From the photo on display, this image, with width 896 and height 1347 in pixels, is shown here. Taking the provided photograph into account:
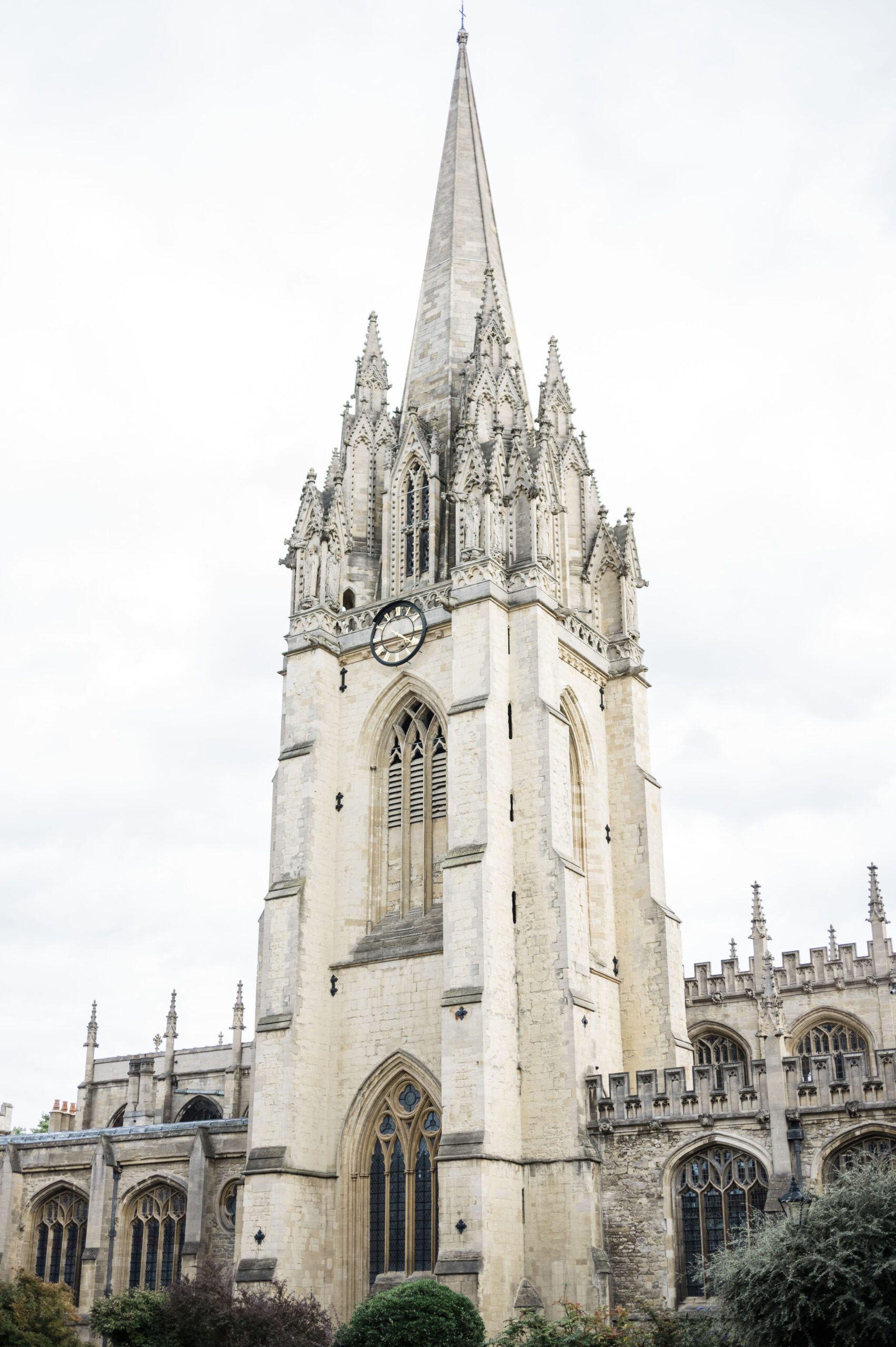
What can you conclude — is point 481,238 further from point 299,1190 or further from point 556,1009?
point 299,1190

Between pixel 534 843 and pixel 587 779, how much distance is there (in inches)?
183

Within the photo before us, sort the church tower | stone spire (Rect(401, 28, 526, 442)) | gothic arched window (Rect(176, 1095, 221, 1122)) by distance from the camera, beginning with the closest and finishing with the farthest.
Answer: the church tower → stone spire (Rect(401, 28, 526, 442)) → gothic arched window (Rect(176, 1095, 221, 1122))

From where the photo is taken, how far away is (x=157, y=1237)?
115 feet

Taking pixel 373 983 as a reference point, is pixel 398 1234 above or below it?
below

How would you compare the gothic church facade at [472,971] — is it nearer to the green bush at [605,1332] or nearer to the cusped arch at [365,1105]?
the cusped arch at [365,1105]

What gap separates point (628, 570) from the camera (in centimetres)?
3775

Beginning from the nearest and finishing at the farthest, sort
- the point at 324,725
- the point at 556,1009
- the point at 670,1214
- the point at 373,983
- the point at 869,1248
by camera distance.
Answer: the point at 869,1248
the point at 670,1214
the point at 556,1009
the point at 373,983
the point at 324,725

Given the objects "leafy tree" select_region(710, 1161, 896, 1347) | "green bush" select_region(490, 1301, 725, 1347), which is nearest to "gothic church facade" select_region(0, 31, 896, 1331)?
"green bush" select_region(490, 1301, 725, 1347)

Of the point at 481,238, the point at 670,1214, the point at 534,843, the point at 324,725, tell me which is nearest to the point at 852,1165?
the point at 670,1214

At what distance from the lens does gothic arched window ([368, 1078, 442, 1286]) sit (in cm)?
2906

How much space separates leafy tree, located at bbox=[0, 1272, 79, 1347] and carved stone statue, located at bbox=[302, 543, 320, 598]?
17398 mm

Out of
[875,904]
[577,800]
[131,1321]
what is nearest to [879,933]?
[875,904]

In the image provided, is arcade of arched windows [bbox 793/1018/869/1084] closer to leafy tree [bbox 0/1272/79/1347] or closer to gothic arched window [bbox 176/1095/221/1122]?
leafy tree [bbox 0/1272/79/1347]

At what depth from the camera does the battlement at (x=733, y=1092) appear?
81.3ft
